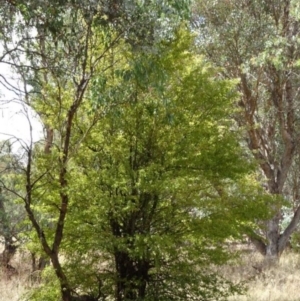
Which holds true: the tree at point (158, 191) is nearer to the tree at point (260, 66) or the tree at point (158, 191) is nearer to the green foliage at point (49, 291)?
the green foliage at point (49, 291)

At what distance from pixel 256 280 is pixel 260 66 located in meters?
5.88

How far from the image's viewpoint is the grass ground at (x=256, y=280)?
11.5m

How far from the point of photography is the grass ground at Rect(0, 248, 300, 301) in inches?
453

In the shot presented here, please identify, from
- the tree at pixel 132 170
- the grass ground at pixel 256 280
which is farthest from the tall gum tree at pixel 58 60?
the grass ground at pixel 256 280

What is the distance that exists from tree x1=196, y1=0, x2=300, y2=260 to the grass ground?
2.78ft

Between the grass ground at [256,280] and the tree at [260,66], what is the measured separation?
847 millimetres

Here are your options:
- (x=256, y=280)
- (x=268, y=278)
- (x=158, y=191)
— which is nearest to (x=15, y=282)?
(x=256, y=280)

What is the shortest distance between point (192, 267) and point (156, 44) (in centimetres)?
367

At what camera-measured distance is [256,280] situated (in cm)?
1341

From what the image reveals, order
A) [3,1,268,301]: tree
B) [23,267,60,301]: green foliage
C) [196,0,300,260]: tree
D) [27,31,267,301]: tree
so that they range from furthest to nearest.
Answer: [196,0,300,260]: tree, [23,267,60,301]: green foliage, [27,31,267,301]: tree, [3,1,268,301]: tree

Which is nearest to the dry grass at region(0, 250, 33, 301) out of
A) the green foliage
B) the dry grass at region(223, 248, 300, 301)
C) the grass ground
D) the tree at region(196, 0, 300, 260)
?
the grass ground

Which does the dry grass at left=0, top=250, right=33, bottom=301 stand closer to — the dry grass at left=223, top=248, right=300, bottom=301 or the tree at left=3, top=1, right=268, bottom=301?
the tree at left=3, top=1, right=268, bottom=301

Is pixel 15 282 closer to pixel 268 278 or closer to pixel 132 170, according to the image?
pixel 268 278

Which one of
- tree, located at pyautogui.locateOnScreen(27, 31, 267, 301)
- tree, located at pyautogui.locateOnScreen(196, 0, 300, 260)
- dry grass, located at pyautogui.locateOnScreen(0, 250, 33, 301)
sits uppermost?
tree, located at pyautogui.locateOnScreen(196, 0, 300, 260)
